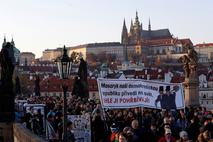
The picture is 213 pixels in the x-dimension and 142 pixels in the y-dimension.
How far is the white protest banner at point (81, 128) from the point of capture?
39.7 feet

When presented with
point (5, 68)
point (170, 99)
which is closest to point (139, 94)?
point (170, 99)

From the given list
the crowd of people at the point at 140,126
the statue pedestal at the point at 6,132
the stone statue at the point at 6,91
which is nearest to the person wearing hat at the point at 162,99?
the crowd of people at the point at 140,126

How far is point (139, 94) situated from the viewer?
39.2ft

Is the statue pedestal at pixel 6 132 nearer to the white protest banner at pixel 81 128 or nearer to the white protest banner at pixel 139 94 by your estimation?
the white protest banner at pixel 81 128

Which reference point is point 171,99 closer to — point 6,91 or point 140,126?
point 140,126

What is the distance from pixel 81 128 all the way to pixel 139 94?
4.96ft

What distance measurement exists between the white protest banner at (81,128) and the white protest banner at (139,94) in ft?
3.09

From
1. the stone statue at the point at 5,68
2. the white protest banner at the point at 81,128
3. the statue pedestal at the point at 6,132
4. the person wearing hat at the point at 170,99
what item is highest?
the stone statue at the point at 5,68

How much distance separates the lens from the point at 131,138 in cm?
920

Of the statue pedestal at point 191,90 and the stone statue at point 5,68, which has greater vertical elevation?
the stone statue at point 5,68

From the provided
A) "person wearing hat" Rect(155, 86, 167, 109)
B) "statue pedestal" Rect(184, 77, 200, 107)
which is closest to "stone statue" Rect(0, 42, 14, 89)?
"person wearing hat" Rect(155, 86, 167, 109)

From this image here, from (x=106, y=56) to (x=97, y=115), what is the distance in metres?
184

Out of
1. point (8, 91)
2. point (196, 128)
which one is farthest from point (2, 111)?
point (196, 128)

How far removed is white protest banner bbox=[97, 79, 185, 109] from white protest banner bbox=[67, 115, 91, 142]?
3.09ft
